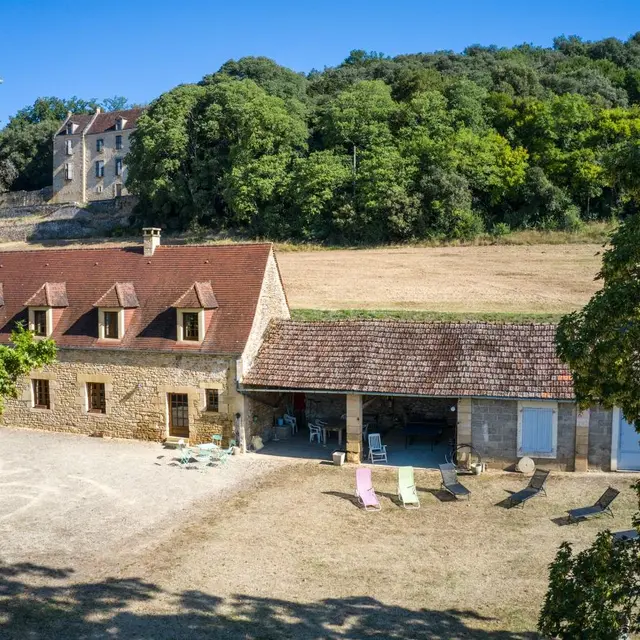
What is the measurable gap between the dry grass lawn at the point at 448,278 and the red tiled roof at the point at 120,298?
10.9m

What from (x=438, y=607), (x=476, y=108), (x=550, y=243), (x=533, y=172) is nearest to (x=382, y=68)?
(x=476, y=108)

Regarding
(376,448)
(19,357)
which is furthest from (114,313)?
(19,357)

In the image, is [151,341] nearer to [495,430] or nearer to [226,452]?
[226,452]

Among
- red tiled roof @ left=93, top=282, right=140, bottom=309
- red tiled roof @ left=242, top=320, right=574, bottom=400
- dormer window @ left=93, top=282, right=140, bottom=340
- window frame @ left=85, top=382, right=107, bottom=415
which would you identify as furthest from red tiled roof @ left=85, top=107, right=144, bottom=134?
red tiled roof @ left=242, top=320, right=574, bottom=400

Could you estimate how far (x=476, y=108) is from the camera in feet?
179

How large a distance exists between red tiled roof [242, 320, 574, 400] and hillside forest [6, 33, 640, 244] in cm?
2636

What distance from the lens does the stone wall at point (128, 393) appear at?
859 inches

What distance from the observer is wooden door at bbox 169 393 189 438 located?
2239cm

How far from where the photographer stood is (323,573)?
A: 43.7 ft

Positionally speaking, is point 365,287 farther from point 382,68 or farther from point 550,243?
point 382,68

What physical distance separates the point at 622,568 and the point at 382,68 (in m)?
75.3

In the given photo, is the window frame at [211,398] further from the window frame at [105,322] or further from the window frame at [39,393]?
the window frame at [39,393]

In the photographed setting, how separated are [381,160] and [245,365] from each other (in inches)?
1206

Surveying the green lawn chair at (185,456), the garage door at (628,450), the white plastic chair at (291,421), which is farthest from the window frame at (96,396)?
the garage door at (628,450)
